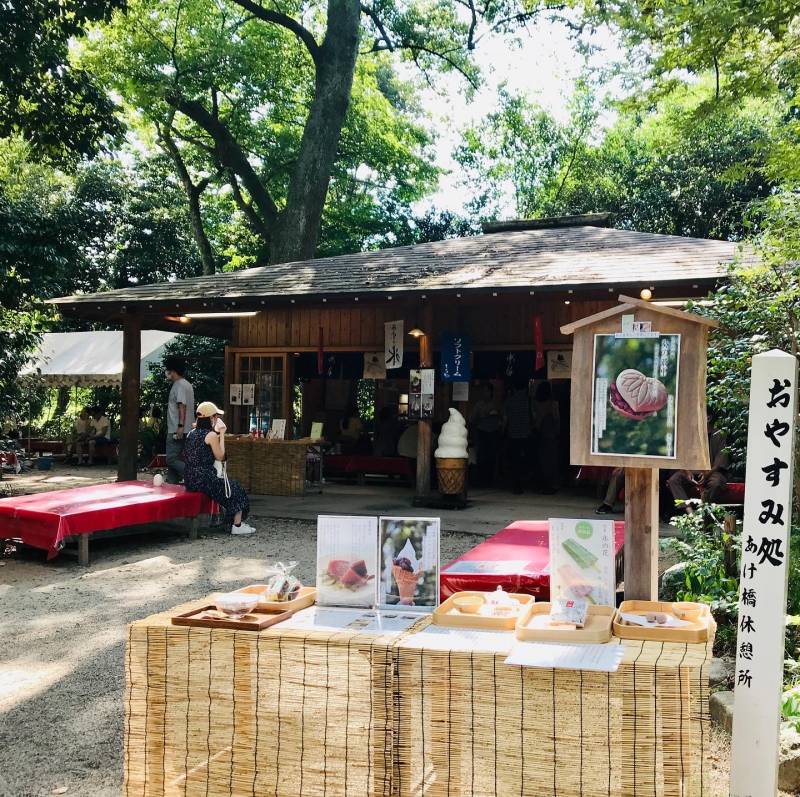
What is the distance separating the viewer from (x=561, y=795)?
2588mm

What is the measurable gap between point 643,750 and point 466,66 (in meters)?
21.7

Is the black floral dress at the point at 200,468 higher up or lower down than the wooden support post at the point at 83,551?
higher up

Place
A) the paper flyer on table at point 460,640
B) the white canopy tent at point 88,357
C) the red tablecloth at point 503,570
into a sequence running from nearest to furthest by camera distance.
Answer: the paper flyer on table at point 460,640
the red tablecloth at point 503,570
the white canopy tent at point 88,357

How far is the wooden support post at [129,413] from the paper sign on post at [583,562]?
9785 mm

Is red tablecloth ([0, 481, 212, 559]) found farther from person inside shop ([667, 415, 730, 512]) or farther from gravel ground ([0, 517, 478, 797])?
person inside shop ([667, 415, 730, 512])

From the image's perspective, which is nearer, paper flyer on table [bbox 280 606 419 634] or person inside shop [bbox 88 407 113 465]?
paper flyer on table [bbox 280 606 419 634]

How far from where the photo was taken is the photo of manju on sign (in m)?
3.05

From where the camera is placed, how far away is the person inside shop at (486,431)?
14.3 metres

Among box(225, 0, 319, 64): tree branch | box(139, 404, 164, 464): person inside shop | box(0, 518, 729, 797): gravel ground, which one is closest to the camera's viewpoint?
box(0, 518, 729, 797): gravel ground

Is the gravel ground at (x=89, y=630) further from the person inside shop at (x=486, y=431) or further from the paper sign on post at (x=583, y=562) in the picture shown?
the person inside shop at (x=486, y=431)

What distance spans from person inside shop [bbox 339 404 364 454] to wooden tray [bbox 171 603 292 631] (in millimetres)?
12785

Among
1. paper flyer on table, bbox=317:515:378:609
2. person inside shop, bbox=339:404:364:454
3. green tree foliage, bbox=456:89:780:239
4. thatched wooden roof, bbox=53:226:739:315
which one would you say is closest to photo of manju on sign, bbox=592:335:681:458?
paper flyer on table, bbox=317:515:378:609

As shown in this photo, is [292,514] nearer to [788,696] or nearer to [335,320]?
[335,320]

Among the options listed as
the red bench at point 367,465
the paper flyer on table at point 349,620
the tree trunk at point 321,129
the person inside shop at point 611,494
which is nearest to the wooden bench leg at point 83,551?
the paper flyer on table at point 349,620
